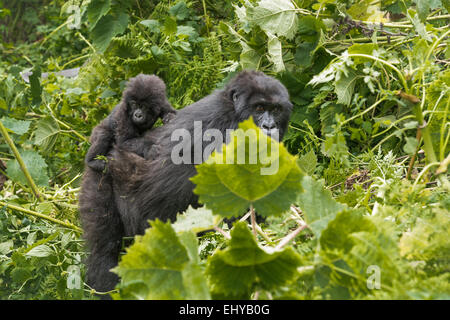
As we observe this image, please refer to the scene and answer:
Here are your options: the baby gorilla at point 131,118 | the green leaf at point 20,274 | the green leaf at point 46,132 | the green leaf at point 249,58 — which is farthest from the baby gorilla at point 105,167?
the green leaf at point 46,132

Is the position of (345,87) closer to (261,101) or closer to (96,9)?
(261,101)

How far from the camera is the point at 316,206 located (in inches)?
70.8

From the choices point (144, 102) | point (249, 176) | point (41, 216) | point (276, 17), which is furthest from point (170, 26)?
point (249, 176)

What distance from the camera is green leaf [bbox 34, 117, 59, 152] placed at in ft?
13.6

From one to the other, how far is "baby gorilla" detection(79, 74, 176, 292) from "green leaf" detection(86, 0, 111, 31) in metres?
1.12

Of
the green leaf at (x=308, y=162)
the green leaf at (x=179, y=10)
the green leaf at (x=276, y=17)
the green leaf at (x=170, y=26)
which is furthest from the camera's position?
the green leaf at (x=179, y=10)

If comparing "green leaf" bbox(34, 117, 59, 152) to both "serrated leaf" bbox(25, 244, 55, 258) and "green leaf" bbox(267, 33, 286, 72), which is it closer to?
"serrated leaf" bbox(25, 244, 55, 258)

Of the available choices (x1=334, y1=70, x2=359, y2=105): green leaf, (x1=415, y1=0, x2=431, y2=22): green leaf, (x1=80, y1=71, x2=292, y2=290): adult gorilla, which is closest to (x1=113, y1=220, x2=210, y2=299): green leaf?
(x1=80, y1=71, x2=292, y2=290): adult gorilla

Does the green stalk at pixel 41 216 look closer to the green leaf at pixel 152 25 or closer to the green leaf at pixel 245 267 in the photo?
the green leaf at pixel 152 25

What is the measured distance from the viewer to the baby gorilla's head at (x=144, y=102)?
3.34 m

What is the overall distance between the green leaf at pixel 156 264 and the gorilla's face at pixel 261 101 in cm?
149

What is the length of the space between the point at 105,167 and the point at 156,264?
5.70 ft
